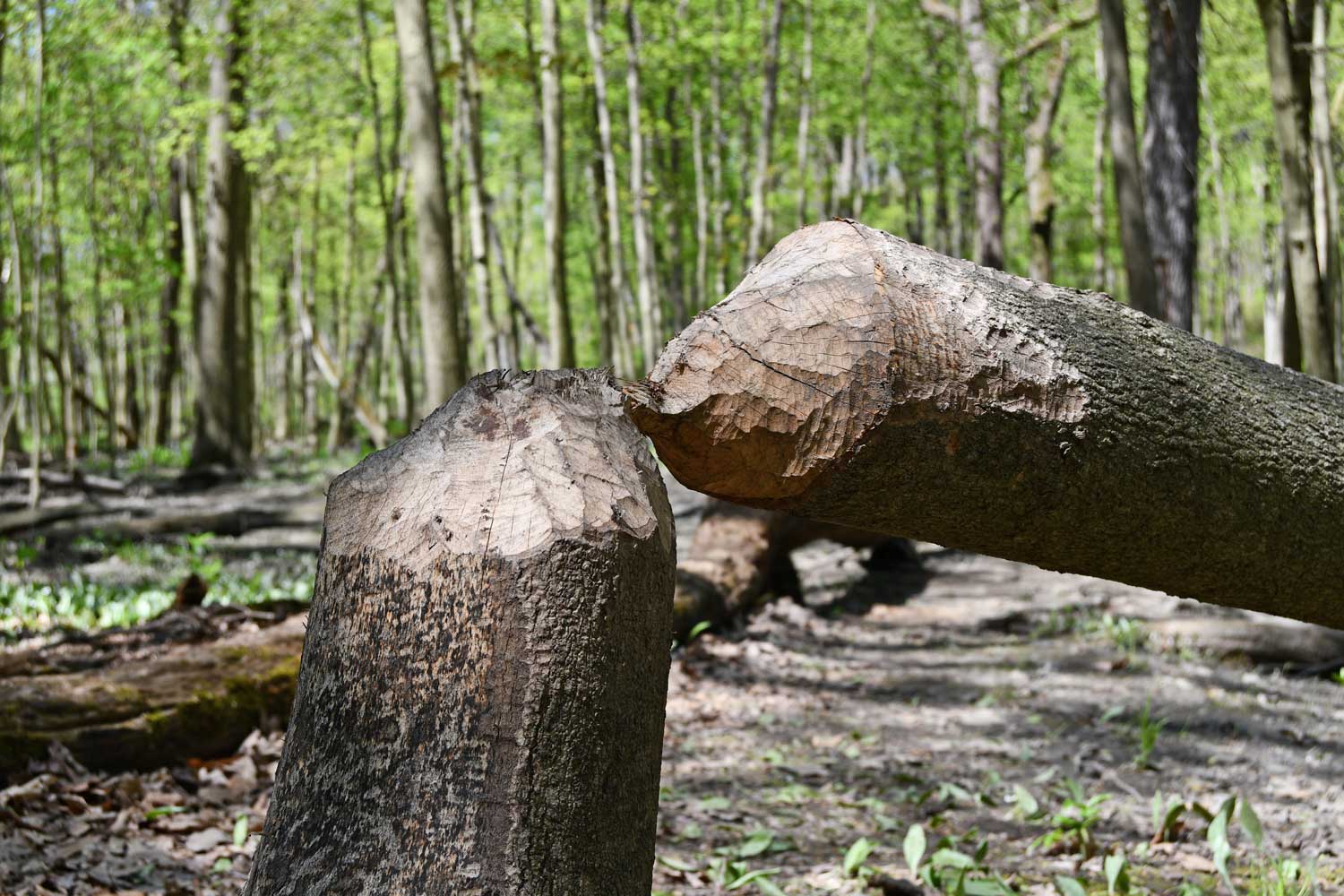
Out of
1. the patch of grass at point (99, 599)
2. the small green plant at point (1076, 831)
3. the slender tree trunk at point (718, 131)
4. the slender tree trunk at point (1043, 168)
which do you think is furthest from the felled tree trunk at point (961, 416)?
the slender tree trunk at point (718, 131)

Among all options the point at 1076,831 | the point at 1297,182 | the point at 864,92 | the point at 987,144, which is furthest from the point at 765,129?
the point at 1076,831

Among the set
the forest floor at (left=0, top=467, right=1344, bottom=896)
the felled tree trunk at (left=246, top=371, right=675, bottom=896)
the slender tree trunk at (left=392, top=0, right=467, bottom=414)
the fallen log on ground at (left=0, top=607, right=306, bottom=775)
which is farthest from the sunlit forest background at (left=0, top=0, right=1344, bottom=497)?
the felled tree trunk at (left=246, top=371, right=675, bottom=896)

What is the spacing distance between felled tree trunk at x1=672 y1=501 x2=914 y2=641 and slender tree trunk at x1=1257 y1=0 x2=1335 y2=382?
304cm

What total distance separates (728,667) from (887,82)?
59.2 ft

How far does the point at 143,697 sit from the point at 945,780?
3111mm

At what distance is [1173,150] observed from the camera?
28.3 feet

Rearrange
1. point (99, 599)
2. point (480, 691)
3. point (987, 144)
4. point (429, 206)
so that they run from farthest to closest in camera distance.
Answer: point (987, 144)
point (429, 206)
point (99, 599)
point (480, 691)

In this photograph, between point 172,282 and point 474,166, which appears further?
point 172,282

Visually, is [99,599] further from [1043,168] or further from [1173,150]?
[1043,168]

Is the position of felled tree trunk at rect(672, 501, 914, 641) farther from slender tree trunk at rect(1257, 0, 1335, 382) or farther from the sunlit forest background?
the sunlit forest background

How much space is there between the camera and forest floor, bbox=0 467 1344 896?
10.0 feet

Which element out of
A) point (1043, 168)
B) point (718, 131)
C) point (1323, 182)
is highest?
point (718, 131)

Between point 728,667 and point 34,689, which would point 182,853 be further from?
point 728,667

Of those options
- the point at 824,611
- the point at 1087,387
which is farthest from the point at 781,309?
the point at 824,611
